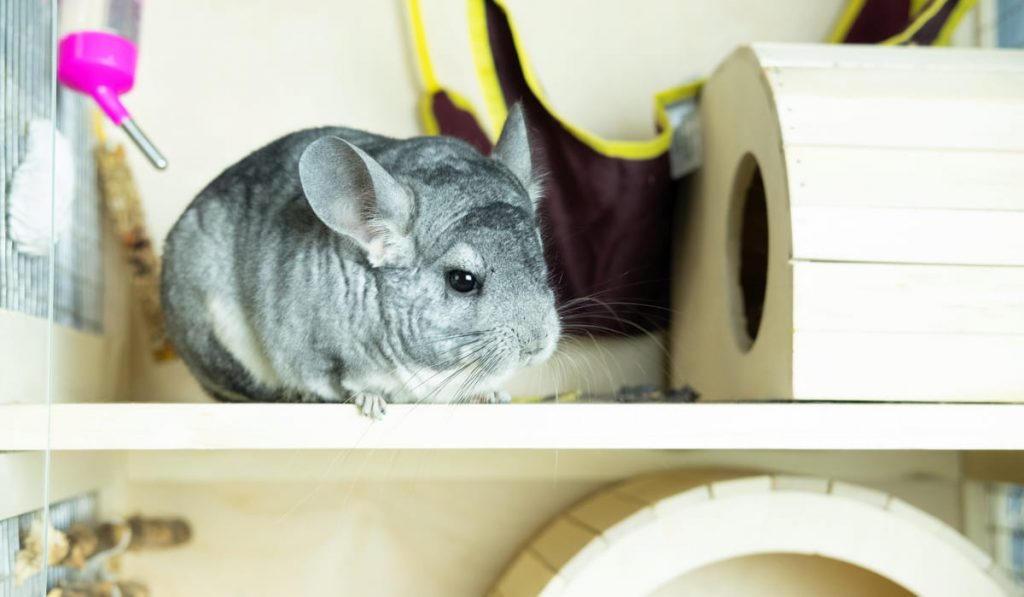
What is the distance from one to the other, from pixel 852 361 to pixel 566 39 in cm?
75

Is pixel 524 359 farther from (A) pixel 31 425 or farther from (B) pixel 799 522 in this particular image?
(A) pixel 31 425

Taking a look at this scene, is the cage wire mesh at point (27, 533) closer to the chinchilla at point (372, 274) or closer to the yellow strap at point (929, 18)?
the chinchilla at point (372, 274)

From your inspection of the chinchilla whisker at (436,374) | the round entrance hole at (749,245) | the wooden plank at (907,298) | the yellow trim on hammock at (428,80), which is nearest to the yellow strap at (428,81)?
the yellow trim on hammock at (428,80)

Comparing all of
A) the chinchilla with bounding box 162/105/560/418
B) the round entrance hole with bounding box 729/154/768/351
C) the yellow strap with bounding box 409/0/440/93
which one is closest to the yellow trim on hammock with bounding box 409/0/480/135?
the yellow strap with bounding box 409/0/440/93

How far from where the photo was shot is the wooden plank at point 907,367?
103 cm

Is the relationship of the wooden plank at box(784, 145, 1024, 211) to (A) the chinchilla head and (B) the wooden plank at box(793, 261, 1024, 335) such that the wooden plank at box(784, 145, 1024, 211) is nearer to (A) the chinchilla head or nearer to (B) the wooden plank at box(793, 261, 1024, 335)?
(B) the wooden plank at box(793, 261, 1024, 335)

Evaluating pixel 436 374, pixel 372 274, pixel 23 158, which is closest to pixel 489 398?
pixel 436 374

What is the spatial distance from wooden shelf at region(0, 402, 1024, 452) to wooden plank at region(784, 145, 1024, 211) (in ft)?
0.69

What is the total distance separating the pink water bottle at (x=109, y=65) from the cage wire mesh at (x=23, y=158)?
0.04m

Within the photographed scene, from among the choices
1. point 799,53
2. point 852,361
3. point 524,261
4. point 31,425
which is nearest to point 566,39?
point 799,53

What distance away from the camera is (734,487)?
3.68ft

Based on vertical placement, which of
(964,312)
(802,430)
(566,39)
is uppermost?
(566,39)

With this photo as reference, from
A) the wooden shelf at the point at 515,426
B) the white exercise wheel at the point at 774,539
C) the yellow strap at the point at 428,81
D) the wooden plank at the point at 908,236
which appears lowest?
the white exercise wheel at the point at 774,539

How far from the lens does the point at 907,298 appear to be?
1.04m
